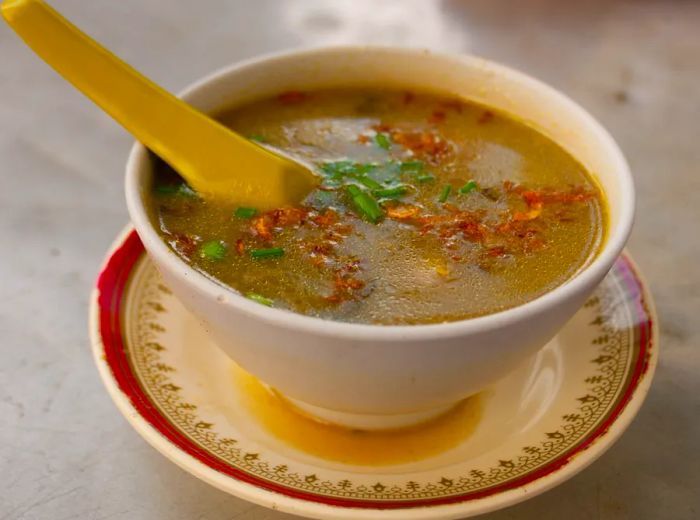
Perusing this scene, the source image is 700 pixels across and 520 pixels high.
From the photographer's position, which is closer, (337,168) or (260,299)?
(260,299)

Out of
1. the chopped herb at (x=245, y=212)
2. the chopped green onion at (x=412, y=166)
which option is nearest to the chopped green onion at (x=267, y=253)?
the chopped herb at (x=245, y=212)

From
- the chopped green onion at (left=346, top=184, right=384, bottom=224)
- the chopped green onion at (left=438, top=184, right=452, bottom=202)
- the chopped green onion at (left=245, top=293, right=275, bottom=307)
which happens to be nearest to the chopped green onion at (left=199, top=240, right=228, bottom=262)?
the chopped green onion at (left=245, top=293, right=275, bottom=307)

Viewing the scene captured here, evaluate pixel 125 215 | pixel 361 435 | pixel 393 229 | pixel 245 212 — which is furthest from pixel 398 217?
pixel 125 215

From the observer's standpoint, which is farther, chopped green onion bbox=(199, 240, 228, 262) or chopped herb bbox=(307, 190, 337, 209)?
chopped herb bbox=(307, 190, 337, 209)

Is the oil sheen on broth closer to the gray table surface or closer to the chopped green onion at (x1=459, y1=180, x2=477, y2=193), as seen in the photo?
the chopped green onion at (x1=459, y1=180, x2=477, y2=193)

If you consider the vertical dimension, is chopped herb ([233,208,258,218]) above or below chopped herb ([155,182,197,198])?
above

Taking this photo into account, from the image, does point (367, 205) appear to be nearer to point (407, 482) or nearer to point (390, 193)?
point (390, 193)

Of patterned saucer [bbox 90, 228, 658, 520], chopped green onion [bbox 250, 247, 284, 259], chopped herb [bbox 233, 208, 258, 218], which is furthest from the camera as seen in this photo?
chopped herb [bbox 233, 208, 258, 218]
